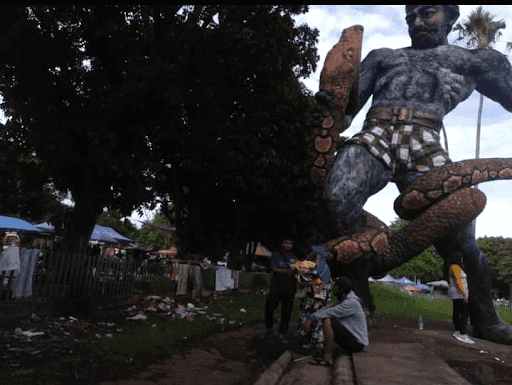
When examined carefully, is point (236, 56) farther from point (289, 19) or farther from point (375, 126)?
point (375, 126)

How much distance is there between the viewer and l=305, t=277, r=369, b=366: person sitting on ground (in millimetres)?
4379

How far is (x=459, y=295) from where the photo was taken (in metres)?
5.91

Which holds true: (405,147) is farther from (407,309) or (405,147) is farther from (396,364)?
(407,309)

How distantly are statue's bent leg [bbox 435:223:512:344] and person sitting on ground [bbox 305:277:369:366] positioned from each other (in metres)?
2.03

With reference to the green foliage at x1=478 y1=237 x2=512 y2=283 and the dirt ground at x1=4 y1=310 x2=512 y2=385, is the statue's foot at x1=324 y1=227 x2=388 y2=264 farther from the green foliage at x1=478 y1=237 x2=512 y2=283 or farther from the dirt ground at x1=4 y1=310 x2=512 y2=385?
the green foliage at x1=478 y1=237 x2=512 y2=283

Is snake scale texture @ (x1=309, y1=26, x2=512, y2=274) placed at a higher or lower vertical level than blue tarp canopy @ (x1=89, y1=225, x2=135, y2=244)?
higher

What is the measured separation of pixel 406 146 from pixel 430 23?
67.8 inches

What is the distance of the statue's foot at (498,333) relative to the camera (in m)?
6.07

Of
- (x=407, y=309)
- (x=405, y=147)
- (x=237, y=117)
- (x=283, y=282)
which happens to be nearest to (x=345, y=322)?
(x=283, y=282)

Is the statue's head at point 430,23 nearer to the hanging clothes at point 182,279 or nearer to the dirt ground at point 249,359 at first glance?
the dirt ground at point 249,359

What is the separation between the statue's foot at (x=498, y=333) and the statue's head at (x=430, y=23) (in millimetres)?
4242

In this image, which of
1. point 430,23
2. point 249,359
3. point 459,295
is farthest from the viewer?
point 459,295

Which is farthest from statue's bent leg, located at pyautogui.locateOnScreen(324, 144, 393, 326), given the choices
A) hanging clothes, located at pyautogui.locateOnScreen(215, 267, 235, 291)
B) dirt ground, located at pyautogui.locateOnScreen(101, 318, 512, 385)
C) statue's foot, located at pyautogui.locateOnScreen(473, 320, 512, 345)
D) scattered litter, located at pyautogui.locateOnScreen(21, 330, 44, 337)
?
hanging clothes, located at pyautogui.locateOnScreen(215, 267, 235, 291)

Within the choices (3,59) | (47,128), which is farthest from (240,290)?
(3,59)
